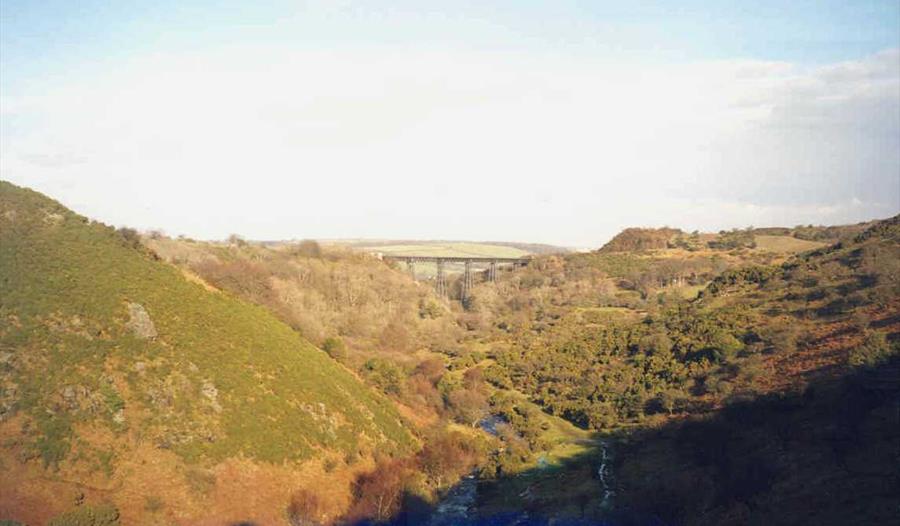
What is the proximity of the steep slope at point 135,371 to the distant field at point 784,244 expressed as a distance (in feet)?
283

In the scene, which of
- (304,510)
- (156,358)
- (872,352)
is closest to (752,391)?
(872,352)

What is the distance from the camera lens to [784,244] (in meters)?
107

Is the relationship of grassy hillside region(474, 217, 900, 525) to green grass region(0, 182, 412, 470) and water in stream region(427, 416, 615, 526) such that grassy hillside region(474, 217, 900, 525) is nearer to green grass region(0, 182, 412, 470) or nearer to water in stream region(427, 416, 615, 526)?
water in stream region(427, 416, 615, 526)

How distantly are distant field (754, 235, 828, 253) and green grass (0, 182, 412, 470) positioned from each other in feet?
282

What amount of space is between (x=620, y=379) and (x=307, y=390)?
1012 inches

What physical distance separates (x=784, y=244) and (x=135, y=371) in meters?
107

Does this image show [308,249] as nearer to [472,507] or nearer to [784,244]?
[472,507]

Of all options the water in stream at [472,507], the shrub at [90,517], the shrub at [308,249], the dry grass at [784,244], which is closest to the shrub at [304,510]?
Answer: the water in stream at [472,507]

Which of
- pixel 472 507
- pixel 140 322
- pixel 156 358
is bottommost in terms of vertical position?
pixel 472 507

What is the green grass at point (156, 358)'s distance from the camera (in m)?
29.6

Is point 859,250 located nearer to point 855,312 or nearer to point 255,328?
point 855,312

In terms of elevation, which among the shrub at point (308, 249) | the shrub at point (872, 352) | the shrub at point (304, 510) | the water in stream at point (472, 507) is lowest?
the water in stream at point (472, 507)

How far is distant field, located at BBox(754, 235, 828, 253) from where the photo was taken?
10138 cm

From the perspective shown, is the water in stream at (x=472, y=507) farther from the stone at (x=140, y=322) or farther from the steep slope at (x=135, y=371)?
the stone at (x=140, y=322)
